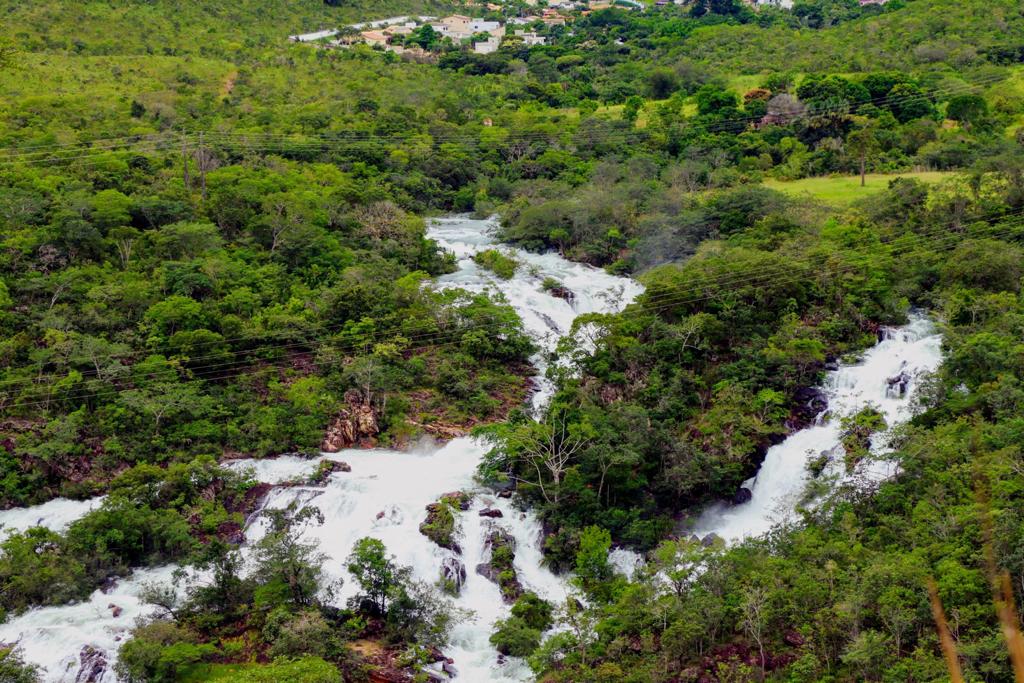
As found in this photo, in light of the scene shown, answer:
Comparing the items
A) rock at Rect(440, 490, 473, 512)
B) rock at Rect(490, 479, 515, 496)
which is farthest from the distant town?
rock at Rect(440, 490, 473, 512)

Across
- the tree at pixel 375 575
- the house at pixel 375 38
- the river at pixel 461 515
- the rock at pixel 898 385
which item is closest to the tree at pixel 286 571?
the tree at pixel 375 575

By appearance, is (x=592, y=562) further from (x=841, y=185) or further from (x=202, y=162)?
(x=841, y=185)

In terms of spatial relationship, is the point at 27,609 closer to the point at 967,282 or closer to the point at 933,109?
the point at 967,282

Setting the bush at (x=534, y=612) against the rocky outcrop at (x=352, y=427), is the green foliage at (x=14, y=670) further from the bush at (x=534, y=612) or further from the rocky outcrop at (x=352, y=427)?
the rocky outcrop at (x=352, y=427)

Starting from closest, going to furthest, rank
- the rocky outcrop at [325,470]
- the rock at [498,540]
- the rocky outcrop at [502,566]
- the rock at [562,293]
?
the rocky outcrop at [502,566], the rock at [498,540], the rocky outcrop at [325,470], the rock at [562,293]

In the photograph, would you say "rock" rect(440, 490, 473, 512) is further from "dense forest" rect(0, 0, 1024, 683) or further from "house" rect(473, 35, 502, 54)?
"house" rect(473, 35, 502, 54)

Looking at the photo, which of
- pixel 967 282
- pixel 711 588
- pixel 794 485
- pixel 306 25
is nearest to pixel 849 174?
pixel 967 282
